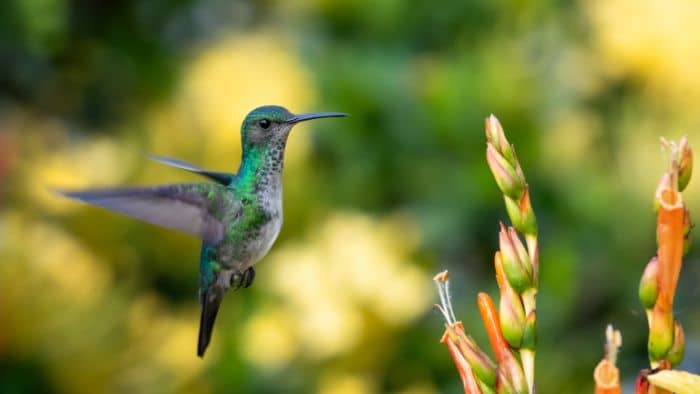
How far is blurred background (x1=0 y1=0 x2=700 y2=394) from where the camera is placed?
308cm

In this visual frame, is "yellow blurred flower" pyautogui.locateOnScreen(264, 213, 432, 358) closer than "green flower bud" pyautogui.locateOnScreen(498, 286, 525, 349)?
No

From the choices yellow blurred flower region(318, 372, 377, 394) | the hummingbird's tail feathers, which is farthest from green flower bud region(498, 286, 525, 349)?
yellow blurred flower region(318, 372, 377, 394)

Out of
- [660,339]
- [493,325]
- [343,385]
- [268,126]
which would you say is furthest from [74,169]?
[660,339]

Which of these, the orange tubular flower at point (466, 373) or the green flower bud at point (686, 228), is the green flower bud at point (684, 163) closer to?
the green flower bud at point (686, 228)

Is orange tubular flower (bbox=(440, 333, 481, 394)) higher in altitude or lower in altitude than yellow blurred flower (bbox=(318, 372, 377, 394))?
higher

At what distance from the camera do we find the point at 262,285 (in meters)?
3.32

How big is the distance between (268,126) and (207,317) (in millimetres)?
255

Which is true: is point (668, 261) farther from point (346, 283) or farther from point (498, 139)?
point (346, 283)

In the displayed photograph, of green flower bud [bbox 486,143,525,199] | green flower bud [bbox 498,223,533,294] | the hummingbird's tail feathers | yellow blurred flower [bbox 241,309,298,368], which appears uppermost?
green flower bud [bbox 486,143,525,199]

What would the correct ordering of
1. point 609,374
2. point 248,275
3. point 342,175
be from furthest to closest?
point 342,175 → point 248,275 → point 609,374

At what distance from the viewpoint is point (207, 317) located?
4.66 feet

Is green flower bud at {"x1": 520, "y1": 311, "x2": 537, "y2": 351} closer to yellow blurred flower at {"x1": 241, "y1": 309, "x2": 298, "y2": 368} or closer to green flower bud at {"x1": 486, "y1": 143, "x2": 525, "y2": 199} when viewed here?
green flower bud at {"x1": 486, "y1": 143, "x2": 525, "y2": 199}

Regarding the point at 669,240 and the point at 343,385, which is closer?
the point at 669,240

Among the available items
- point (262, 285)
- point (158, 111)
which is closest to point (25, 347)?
point (262, 285)
